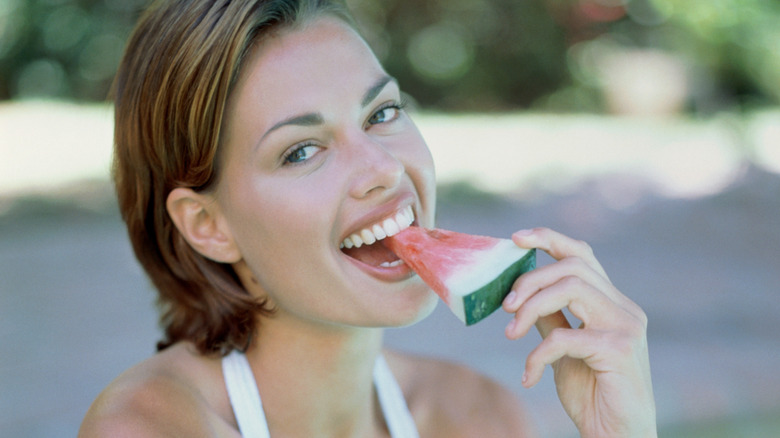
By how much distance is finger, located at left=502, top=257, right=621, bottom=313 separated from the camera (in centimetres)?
215

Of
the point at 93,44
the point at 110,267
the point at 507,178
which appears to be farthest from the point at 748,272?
the point at 93,44

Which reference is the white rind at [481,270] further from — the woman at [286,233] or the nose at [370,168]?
the nose at [370,168]

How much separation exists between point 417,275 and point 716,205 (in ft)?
28.2

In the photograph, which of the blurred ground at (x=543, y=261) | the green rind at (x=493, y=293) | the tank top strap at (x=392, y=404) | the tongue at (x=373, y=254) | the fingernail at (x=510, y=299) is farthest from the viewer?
the blurred ground at (x=543, y=261)

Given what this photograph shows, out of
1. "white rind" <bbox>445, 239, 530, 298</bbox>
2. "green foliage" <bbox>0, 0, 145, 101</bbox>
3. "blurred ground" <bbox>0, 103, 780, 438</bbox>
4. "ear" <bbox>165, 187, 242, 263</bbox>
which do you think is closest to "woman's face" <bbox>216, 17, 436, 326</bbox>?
"ear" <bbox>165, 187, 242, 263</bbox>

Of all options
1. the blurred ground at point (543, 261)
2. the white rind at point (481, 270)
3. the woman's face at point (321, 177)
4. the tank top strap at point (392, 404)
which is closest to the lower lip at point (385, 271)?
the woman's face at point (321, 177)

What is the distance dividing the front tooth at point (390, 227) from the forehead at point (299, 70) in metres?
0.41

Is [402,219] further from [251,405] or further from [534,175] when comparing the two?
[534,175]

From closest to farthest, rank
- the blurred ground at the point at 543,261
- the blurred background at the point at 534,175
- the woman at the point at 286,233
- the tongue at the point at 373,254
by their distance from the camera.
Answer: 1. the woman at the point at 286,233
2. the tongue at the point at 373,254
3. the blurred ground at the point at 543,261
4. the blurred background at the point at 534,175

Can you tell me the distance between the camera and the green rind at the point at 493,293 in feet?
6.67

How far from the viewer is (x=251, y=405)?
264cm

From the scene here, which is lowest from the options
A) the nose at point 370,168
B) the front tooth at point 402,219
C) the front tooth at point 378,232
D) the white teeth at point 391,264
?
the white teeth at point 391,264

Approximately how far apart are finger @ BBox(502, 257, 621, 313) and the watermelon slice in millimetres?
35

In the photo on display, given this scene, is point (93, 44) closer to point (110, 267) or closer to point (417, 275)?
point (110, 267)
